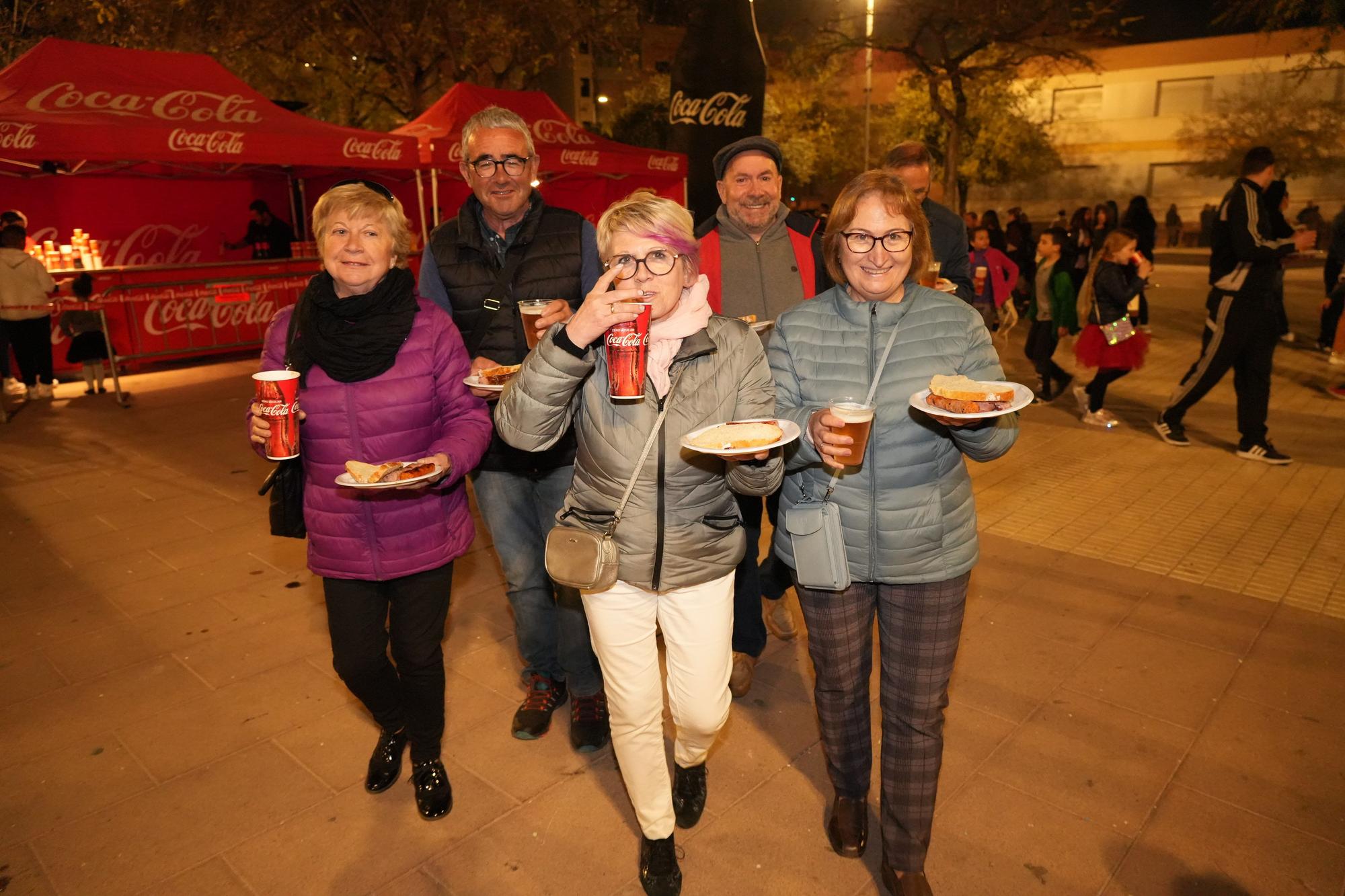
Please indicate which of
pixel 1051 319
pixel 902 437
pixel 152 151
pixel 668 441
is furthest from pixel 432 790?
pixel 152 151

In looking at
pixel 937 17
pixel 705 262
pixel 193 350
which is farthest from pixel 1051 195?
pixel 705 262

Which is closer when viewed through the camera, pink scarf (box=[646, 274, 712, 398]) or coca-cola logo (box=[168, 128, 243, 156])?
pink scarf (box=[646, 274, 712, 398])

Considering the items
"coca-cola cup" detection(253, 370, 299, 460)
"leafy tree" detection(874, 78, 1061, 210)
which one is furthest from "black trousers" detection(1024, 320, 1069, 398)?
"leafy tree" detection(874, 78, 1061, 210)

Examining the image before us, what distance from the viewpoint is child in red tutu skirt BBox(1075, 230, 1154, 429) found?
26.3 ft

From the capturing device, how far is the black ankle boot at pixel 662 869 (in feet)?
8.66

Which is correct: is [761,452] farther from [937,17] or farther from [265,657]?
[937,17]

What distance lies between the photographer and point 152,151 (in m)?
10.7

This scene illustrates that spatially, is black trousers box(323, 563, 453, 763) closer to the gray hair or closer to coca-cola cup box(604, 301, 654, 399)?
coca-cola cup box(604, 301, 654, 399)

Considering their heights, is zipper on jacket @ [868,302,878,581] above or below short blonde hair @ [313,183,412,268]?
below

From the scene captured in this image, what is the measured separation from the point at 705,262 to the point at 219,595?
3441mm

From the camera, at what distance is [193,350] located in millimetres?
13078

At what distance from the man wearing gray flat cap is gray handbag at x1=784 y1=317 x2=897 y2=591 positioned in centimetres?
114

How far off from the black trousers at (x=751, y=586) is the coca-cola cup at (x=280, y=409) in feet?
5.96

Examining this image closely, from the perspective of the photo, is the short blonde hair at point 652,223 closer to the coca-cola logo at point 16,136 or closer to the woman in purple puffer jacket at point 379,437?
the woman in purple puffer jacket at point 379,437
